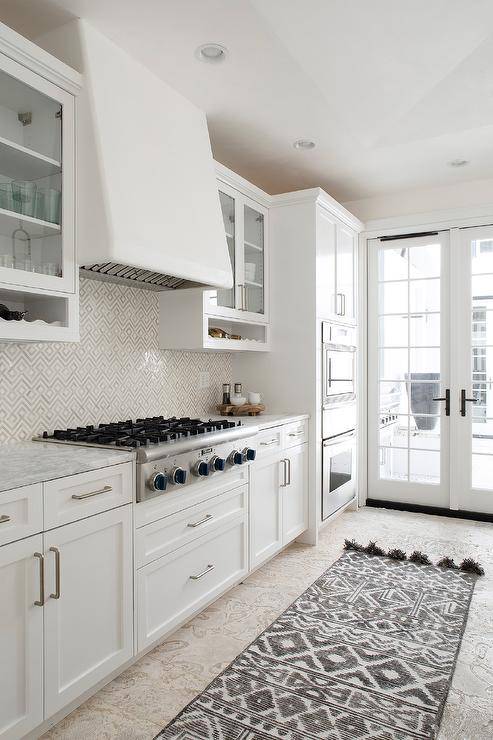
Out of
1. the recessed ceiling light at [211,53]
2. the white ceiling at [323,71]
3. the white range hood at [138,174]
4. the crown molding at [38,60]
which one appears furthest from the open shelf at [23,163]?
the recessed ceiling light at [211,53]

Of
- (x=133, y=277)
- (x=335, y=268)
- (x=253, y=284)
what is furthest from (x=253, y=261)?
(x=133, y=277)

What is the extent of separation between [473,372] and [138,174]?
3.10m

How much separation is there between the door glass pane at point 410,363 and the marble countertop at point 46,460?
301 cm

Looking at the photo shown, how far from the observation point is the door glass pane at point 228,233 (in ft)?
10.4

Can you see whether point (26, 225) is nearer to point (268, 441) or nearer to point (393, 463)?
point (268, 441)

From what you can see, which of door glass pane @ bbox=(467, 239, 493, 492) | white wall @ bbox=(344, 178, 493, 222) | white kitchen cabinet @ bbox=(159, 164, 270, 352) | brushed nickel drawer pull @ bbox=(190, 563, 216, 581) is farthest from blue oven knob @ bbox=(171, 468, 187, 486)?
white wall @ bbox=(344, 178, 493, 222)

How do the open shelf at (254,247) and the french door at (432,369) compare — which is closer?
the open shelf at (254,247)

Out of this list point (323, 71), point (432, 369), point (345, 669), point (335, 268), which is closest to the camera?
point (345, 669)

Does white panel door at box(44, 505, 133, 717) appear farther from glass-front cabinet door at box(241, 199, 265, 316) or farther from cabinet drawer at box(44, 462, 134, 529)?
glass-front cabinet door at box(241, 199, 265, 316)

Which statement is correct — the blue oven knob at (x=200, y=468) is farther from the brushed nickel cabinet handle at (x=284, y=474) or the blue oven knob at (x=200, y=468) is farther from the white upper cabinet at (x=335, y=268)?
the white upper cabinet at (x=335, y=268)

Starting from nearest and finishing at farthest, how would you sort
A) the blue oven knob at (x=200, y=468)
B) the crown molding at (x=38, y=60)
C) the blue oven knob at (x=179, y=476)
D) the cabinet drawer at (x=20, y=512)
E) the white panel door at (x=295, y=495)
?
the cabinet drawer at (x=20, y=512), the crown molding at (x=38, y=60), the blue oven knob at (x=179, y=476), the blue oven knob at (x=200, y=468), the white panel door at (x=295, y=495)

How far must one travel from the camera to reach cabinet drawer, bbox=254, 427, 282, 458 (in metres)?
2.97

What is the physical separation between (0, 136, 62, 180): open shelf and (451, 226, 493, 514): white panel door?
10.8 ft

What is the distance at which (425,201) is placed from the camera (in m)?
4.34
